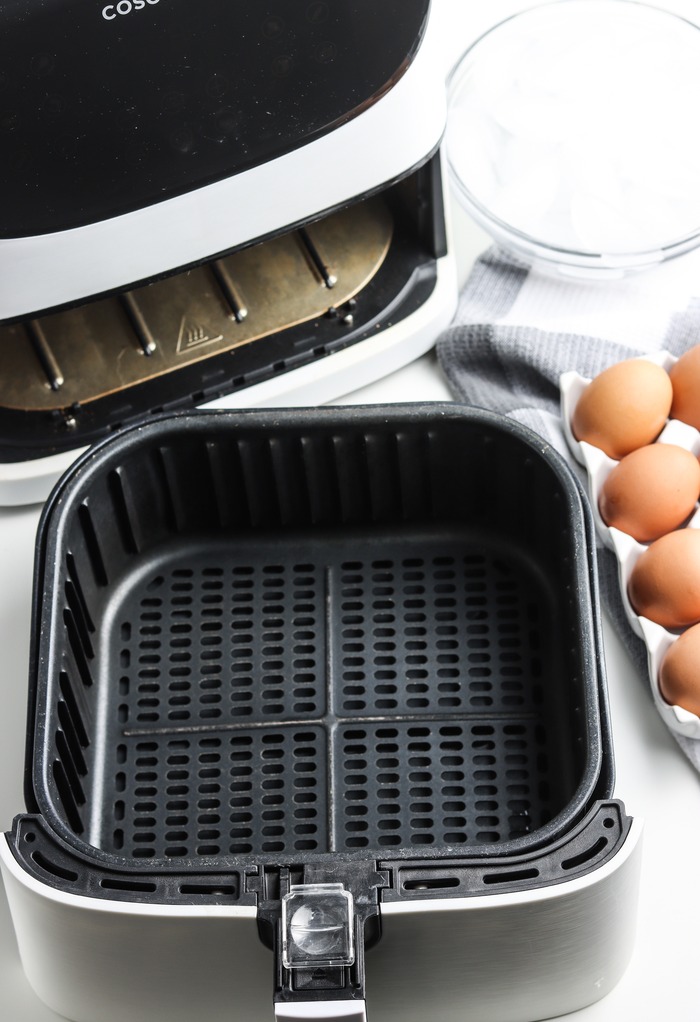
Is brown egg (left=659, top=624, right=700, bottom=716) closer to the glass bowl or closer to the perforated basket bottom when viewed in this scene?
the perforated basket bottom

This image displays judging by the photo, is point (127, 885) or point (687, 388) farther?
point (687, 388)

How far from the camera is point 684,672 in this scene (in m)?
0.88

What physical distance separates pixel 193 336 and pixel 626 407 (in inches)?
12.5

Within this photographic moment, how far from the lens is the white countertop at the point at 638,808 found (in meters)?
0.84

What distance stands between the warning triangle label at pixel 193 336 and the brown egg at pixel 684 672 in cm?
40

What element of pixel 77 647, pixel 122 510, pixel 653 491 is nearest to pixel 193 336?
pixel 122 510

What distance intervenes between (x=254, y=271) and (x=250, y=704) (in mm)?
328

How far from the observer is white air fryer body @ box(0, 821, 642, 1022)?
70 cm

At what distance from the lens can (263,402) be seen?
1.02m

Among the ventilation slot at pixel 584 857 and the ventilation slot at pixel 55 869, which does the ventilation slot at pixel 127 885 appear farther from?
the ventilation slot at pixel 584 857

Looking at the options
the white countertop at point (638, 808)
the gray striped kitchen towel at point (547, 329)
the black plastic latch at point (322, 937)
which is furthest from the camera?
the gray striped kitchen towel at point (547, 329)

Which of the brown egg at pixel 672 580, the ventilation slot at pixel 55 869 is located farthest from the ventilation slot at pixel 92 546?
the brown egg at pixel 672 580

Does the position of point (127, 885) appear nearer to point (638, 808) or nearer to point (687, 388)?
point (638, 808)

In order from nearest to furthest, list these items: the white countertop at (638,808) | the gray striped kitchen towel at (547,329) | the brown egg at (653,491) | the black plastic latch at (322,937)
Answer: the black plastic latch at (322,937), the white countertop at (638,808), the brown egg at (653,491), the gray striped kitchen towel at (547,329)
